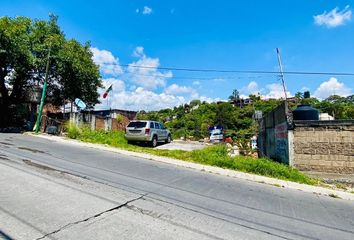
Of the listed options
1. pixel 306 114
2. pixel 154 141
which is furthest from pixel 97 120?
pixel 306 114

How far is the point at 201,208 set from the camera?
6.74 meters

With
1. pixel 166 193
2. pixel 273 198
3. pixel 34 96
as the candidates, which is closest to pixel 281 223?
pixel 273 198

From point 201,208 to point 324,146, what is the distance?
904 cm

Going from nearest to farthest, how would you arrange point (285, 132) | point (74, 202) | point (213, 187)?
point (74, 202), point (213, 187), point (285, 132)

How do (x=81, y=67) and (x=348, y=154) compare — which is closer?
(x=348, y=154)

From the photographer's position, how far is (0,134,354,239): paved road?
528 cm

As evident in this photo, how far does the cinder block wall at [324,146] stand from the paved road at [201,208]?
435 cm

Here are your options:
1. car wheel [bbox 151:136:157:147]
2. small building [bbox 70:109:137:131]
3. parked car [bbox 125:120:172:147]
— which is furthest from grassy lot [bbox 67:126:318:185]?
small building [bbox 70:109:137:131]

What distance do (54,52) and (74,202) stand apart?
85.2 feet

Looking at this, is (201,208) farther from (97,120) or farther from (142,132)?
(97,120)

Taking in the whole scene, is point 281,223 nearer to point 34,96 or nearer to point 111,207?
point 111,207

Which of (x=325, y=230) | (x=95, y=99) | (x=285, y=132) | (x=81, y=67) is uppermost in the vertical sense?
(x=81, y=67)

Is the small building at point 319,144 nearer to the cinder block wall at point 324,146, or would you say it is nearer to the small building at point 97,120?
the cinder block wall at point 324,146

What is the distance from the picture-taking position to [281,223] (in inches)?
243
